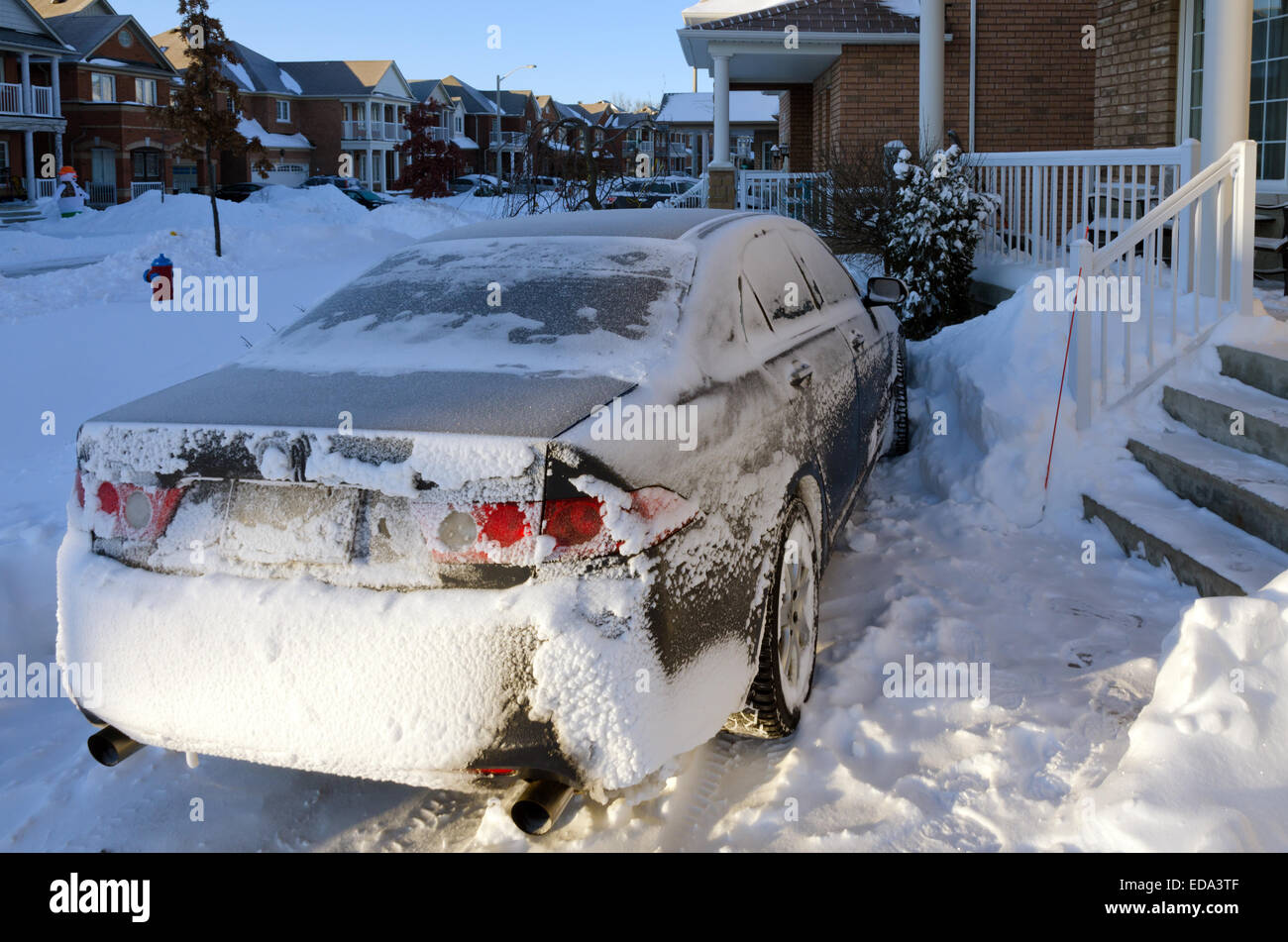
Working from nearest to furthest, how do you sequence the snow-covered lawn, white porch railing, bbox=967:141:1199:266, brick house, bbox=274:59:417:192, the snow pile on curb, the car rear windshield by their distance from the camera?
1. the snow pile on curb
2. the snow-covered lawn
3. the car rear windshield
4. white porch railing, bbox=967:141:1199:266
5. brick house, bbox=274:59:417:192

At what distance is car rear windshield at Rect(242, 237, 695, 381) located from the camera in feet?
10.8

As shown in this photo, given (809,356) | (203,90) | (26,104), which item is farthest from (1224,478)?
(26,104)

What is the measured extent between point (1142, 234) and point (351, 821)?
16.3 ft

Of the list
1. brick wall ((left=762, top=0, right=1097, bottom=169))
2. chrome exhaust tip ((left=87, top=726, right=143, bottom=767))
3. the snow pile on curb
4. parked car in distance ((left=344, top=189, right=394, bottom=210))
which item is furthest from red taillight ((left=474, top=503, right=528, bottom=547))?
parked car in distance ((left=344, top=189, right=394, bottom=210))

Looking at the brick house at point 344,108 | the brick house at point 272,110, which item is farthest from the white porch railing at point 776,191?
the brick house at point 344,108

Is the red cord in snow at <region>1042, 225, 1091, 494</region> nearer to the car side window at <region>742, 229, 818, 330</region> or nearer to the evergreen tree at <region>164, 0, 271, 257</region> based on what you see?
the car side window at <region>742, 229, 818, 330</region>

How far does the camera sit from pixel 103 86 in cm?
4834

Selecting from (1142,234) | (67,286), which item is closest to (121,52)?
(67,286)

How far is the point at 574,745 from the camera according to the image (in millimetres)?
2697

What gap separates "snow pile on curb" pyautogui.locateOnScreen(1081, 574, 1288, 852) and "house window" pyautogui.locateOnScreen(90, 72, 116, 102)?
53113 millimetres

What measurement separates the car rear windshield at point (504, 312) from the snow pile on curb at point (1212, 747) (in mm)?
1689

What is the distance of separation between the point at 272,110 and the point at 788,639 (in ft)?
219

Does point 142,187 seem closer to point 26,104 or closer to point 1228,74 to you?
point 26,104
